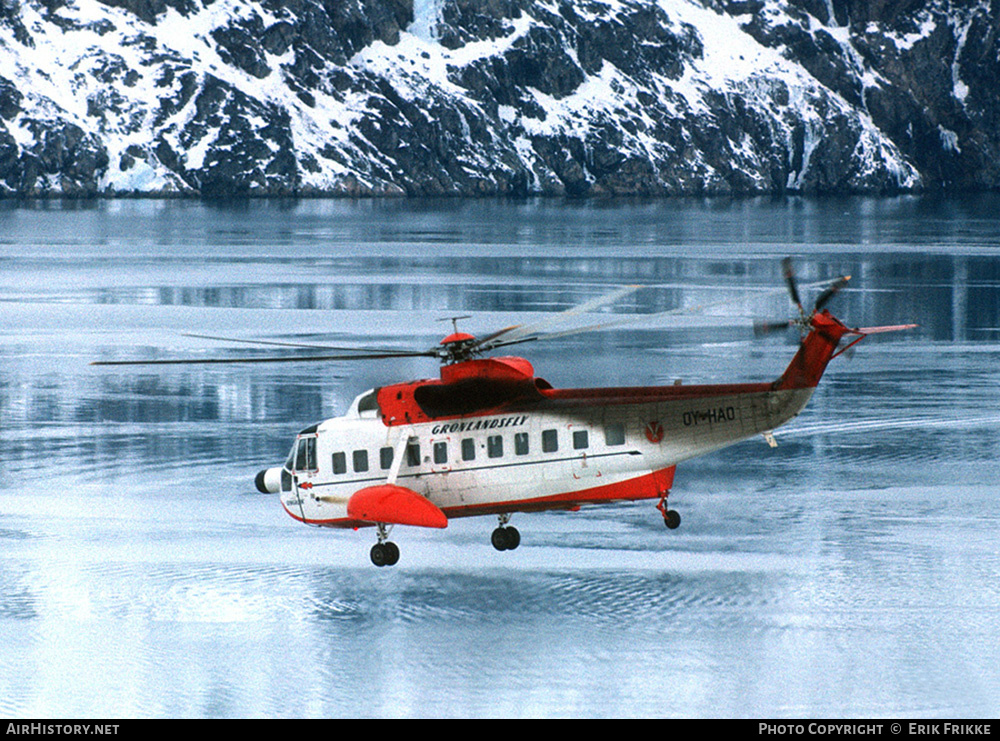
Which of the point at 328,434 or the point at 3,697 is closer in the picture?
the point at 3,697

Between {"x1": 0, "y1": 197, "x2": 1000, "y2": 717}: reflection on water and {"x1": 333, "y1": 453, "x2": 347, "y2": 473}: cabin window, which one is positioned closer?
{"x1": 0, "y1": 197, "x2": 1000, "y2": 717}: reflection on water

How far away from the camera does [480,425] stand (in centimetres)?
2417

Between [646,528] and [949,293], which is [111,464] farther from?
[949,293]

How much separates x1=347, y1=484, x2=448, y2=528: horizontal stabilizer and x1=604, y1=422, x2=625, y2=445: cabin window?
2.75 m

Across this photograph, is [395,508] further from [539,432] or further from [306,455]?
[539,432]

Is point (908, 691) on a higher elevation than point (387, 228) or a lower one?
lower

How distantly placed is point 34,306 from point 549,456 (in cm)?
4758

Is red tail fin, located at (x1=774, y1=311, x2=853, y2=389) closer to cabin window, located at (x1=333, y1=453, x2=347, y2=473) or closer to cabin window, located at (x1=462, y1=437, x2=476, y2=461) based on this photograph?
cabin window, located at (x1=462, y1=437, x2=476, y2=461)

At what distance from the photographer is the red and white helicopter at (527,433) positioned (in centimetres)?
2366

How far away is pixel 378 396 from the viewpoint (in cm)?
2450

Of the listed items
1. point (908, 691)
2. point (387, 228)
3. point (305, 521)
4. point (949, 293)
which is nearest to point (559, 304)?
point (949, 293)

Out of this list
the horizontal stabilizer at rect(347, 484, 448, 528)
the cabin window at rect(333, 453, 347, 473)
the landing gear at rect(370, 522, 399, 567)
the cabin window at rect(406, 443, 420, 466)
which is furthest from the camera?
the landing gear at rect(370, 522, 399, 567)

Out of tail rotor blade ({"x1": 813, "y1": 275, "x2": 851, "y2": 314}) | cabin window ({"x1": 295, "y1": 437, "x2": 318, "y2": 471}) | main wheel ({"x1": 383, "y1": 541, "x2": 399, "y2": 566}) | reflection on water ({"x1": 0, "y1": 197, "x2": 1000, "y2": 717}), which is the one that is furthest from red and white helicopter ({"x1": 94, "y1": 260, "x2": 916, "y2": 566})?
reflection on water ({"x1": 0, "y1": 197, "x2": 1000, "y2": 717})

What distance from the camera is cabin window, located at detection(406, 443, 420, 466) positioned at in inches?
961
